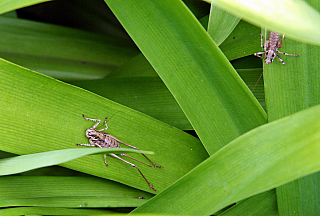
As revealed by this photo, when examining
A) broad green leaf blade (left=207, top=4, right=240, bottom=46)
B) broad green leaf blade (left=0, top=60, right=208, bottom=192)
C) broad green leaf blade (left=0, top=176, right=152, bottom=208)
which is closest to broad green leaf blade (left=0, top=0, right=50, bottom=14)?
broad green leaf blade (left=0, top=60, right=208, bottom=192)

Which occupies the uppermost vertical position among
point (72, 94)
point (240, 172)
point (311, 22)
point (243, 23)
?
point (243, 23)

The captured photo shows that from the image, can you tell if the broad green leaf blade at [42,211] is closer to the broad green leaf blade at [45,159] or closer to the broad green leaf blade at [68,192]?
the broad green leaf blade at [68,192]

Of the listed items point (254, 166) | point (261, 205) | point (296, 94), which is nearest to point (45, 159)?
A: point (254, 166)

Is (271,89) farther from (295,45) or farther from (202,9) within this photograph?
(202,9)

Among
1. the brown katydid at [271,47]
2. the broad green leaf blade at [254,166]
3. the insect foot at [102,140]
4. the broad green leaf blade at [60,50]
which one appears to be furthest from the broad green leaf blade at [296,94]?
the broad green leaf blade at [60,50]

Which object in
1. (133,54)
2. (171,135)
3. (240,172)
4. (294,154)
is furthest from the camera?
(133,54)

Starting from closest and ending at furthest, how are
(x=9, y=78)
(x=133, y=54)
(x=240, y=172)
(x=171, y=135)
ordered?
1. (x=240, y=172)
2. (x=9, y=78)
3. (x=171, y=135)
4. (x=133, y=54)

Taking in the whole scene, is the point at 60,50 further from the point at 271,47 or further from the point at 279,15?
the point at 279,15

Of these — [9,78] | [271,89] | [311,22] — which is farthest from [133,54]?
[311,22]
